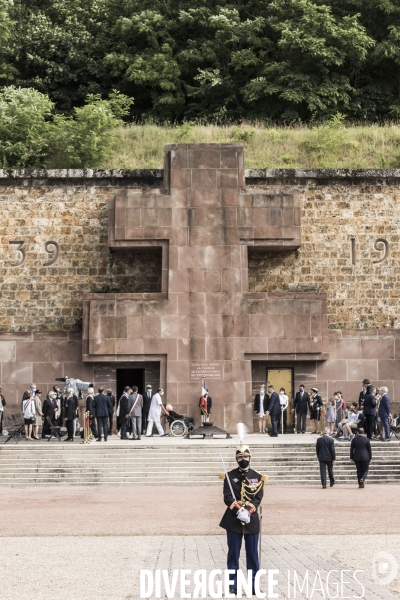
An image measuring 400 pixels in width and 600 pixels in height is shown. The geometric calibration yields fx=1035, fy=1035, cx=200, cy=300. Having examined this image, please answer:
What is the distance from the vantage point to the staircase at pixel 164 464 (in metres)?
25.6

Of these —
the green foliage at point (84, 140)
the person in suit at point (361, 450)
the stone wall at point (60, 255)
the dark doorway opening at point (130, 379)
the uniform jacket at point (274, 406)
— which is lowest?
the person in suit at point (361, 450)

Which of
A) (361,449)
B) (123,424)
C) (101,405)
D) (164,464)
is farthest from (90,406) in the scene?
(361,449)

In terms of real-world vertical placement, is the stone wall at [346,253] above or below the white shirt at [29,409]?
above

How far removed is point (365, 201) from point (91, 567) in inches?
961

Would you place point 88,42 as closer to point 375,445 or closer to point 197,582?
Result: point 375,445

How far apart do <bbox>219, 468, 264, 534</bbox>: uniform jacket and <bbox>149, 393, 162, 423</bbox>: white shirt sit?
18835 millimetres

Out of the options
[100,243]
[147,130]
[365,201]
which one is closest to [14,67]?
[147,130]

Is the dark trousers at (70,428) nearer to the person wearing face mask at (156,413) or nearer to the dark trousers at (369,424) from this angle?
the person wearing face mask at (156,413)

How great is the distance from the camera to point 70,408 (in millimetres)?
29656

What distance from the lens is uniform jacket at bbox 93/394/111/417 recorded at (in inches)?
1155

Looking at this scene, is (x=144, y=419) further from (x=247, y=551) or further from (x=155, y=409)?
(x=247, y=551)

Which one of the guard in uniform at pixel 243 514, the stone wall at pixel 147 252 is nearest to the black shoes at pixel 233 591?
the guard in uniform at pixel 243 514

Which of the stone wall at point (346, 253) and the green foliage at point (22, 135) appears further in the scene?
the green foliage at point (22, 135)

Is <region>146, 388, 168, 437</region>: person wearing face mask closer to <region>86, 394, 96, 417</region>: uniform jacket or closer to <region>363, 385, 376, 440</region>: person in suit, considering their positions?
<region>86, 394, 96, 417</region>: uniform jacket
